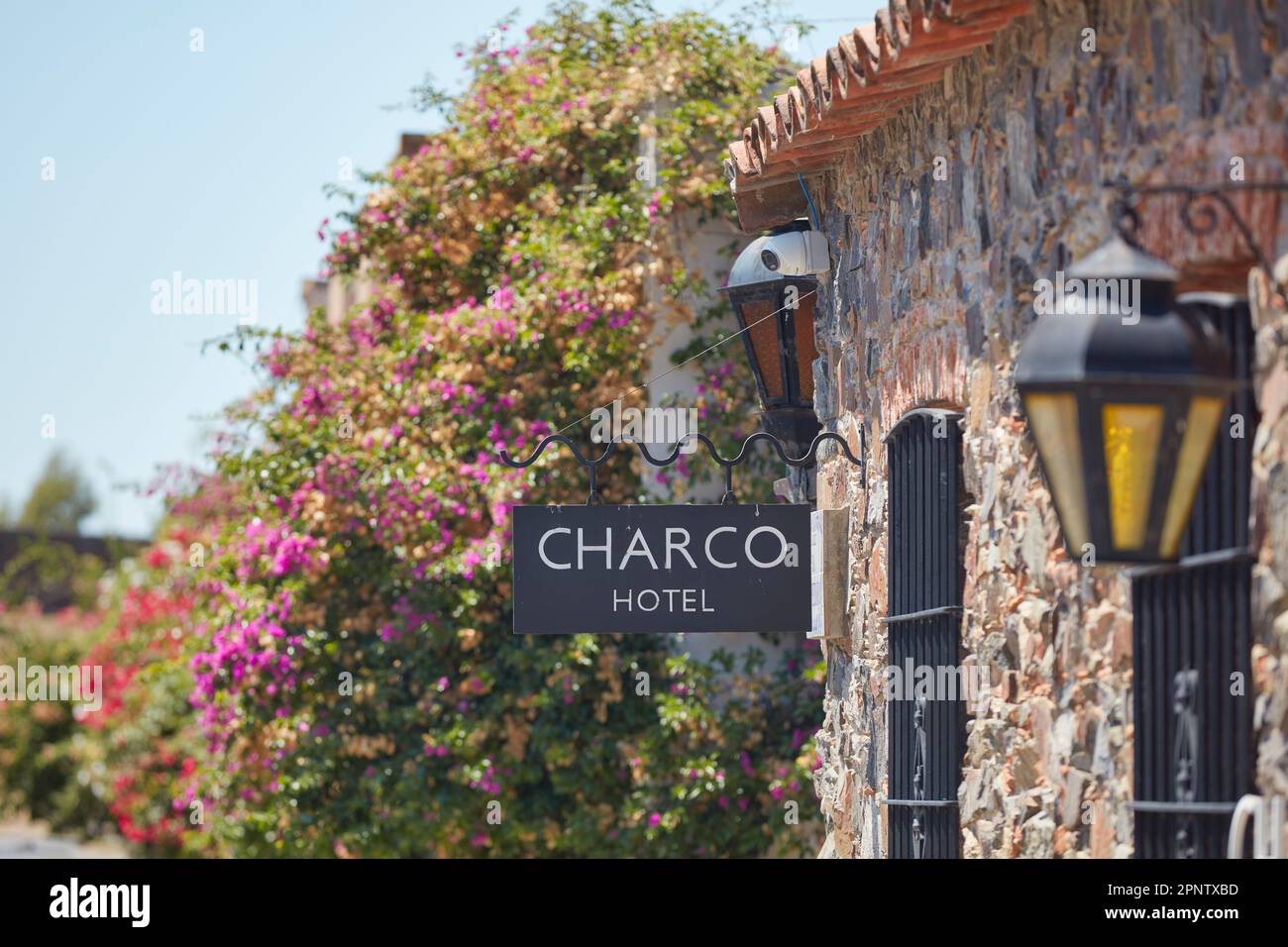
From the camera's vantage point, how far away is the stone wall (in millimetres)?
3750

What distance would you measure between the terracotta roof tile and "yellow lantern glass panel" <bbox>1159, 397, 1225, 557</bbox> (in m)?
1.56

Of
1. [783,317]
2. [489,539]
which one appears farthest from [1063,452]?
[489,539]

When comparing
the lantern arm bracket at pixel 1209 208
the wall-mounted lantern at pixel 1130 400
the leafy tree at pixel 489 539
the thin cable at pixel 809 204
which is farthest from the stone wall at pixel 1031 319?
the leafy tree at pixel 489 539

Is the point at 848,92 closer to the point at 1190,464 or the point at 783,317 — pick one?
the point at 783,317

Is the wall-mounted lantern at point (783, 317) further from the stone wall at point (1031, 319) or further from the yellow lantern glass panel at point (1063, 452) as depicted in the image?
the yellow lantern glass panel at point (1063, 452)

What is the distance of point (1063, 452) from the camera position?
385 cm

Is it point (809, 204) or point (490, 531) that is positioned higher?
Result: point (809, 204)

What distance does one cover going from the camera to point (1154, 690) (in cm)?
415

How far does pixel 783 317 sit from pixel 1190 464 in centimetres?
369

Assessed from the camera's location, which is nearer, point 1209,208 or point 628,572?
point 1209,208

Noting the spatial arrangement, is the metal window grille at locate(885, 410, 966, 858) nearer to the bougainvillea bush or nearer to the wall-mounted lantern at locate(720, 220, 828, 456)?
the wall-mounted lantern at locate(720, 220, 828, 456)
